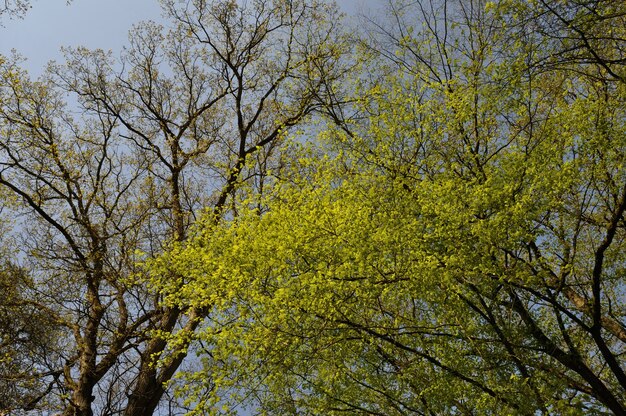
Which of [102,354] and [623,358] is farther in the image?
[102,354]

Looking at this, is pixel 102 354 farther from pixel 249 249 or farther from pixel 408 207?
pixel 408 207

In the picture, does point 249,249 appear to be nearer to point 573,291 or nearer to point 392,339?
point 392,339

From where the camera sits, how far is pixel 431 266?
5.88 metres

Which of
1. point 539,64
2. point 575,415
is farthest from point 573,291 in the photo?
point 539,64

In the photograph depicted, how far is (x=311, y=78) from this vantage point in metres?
12.5

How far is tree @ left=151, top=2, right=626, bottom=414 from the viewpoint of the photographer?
6176mm

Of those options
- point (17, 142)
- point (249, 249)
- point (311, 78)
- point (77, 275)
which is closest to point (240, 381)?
point (249, 249)

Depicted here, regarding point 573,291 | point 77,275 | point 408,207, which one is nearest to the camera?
point 408,207

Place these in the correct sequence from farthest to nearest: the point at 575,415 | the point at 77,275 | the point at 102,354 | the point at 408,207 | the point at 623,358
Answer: the point at 77,275 < the point at 102,354 < the point at 623,358 < the point at 408,207 < the point at 575,415

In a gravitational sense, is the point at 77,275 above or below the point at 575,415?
above

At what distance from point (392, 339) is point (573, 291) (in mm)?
3488

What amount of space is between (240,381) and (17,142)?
369 inches

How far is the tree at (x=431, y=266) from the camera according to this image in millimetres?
6176

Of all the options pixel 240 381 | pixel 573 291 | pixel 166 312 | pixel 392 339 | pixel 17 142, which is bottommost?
pixel 240 381
